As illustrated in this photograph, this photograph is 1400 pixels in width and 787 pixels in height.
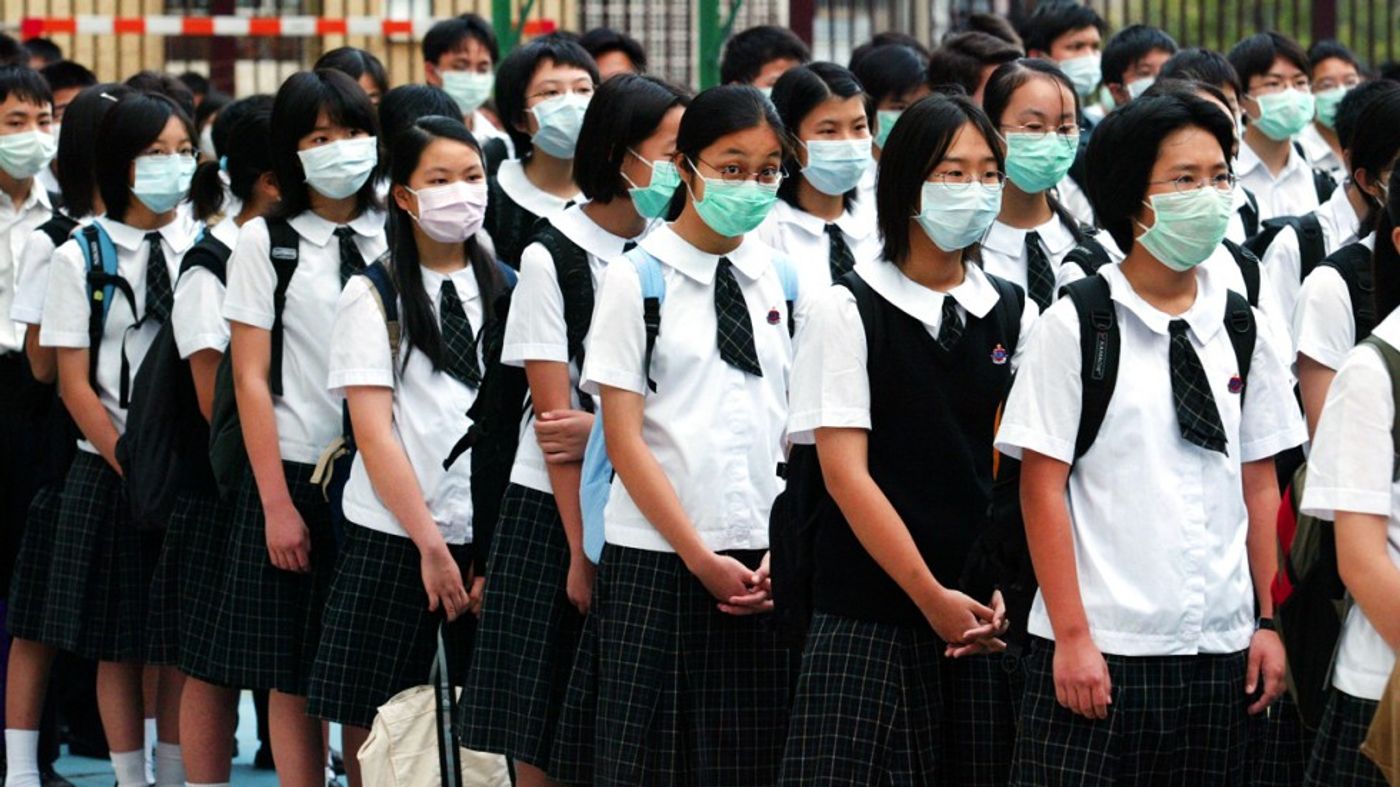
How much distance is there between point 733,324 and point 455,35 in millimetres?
3298

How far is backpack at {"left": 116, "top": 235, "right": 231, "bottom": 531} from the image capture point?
520 centimetres

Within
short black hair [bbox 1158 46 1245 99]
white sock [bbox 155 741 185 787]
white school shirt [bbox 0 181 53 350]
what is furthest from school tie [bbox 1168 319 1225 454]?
white school shirt [bbox 0 181 53 350]

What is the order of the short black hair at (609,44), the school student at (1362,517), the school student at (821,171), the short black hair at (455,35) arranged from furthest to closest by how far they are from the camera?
the short black hair at (455,35) < the short black hair at (609,44) < the school student at (821,171) < the school student at (1362,517)

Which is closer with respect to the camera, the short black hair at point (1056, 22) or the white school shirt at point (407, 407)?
the white school shirt at point (407, 407)

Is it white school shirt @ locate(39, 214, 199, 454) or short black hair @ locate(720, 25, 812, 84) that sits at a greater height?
short black hair @ locate(720, 25, 812, 84)

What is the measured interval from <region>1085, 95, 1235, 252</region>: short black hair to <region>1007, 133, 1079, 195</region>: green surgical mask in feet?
4.13

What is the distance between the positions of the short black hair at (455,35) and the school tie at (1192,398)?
406 cm

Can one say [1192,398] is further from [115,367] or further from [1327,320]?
[115,367]

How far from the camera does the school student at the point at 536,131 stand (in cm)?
532

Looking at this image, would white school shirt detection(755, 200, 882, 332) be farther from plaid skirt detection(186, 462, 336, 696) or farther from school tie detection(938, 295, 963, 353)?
school tie detection(938, 295, 963, 353)

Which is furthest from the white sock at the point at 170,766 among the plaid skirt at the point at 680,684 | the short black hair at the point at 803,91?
the short black hair at the point at 803,91

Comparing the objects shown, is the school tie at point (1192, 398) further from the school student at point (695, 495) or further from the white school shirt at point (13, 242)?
the white school shirt at point (13, 242)

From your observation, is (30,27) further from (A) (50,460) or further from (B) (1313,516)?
(B) (1313,516)

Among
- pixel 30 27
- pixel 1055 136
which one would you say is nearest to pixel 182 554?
pixel 1055 136
